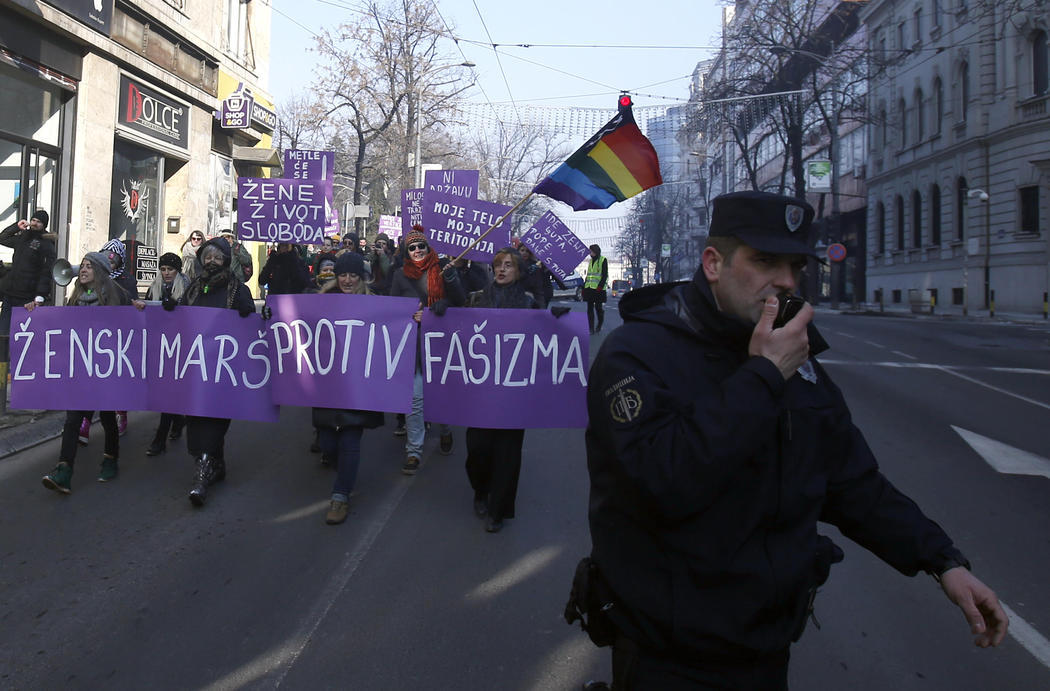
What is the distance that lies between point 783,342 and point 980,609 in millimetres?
822

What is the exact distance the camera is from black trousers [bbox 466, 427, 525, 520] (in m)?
5.62

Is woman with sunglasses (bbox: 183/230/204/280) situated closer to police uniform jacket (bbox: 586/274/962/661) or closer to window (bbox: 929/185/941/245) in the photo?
police uniform jacket (bbox: 586/274/962/661)

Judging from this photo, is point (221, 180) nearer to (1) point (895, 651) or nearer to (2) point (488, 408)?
(2) point (488, 408)

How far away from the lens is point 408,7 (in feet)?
101

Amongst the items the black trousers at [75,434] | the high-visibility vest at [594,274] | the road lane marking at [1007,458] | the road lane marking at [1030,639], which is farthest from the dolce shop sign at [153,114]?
the road lane marking at [1030,639]

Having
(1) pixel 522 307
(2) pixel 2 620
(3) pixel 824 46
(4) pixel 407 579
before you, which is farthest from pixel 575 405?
(3) pixel 824 46

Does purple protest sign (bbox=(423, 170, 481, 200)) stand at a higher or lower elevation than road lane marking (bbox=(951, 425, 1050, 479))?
higher

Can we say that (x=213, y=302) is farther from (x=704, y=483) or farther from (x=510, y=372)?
(x=704, y=483)

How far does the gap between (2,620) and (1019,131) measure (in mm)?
36816

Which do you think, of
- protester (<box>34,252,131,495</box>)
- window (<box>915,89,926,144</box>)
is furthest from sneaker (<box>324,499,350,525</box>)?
window (<box>915,89,926,144</box>)

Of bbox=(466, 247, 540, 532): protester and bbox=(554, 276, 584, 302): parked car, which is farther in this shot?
bbox=(554, 276, 584, 302): parked car

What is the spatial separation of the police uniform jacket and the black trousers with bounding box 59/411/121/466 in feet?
17.6

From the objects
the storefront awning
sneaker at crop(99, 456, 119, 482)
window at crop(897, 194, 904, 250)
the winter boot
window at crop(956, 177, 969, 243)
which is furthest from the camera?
window at crop(897, 194, 904, 250)

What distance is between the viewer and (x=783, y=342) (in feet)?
5.88
